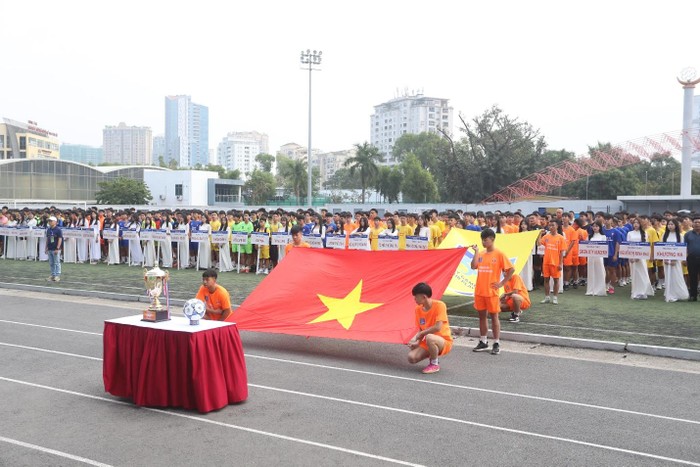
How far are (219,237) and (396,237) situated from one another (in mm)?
6395

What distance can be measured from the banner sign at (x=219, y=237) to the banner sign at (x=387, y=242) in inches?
219

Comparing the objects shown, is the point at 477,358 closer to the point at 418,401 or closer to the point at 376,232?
the point at 418,401

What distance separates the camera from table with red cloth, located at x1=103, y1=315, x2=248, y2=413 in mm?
7117

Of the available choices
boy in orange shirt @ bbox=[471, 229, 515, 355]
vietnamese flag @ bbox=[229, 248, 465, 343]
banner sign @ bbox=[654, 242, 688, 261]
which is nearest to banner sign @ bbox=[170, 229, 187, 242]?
vietnamese flag @ bbox=[229, 248, 465, 343]

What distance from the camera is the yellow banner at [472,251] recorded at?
45.2ft

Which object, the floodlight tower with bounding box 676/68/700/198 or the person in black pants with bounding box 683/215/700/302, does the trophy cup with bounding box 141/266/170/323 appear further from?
the floodlight tower with bounding box 676/68/700/198

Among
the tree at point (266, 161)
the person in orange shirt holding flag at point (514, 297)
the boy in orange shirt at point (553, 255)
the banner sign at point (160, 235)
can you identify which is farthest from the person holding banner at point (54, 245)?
the tree at point (266, 161)

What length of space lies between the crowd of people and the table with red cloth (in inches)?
316

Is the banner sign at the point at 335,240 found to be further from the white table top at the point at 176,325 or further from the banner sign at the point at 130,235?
the white table top at the point at 176,325

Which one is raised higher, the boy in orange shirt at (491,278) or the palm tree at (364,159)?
the palm tree at (364,159)

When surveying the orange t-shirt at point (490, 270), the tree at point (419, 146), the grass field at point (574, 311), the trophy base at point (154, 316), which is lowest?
the grass field at point (574, 311)

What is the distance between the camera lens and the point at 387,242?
60.6 feet

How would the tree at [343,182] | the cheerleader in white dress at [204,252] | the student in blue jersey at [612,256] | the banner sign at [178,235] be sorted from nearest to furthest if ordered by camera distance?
the student in blue jersey at [612,256] < the cheerleader in white dress at [204,252] < the banner sign at [178,235] < the tree at [343,182]

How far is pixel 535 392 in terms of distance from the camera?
8055 millimetres
